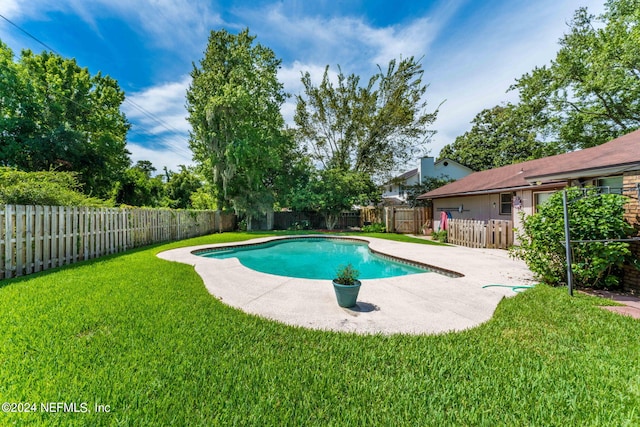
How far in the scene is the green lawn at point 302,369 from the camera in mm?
1780

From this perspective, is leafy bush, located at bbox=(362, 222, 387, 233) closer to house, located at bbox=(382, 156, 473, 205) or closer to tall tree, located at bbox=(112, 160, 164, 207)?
house, located at bbox=(382, 156, 473, 205)

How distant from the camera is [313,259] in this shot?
9.79 metres

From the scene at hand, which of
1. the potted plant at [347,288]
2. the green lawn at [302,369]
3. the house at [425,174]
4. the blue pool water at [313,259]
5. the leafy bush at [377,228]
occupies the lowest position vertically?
the blue pool water at [313,259]

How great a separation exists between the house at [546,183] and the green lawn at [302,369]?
2.92 m

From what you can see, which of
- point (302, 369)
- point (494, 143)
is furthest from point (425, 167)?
point (302, 369)

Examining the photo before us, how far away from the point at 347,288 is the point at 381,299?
0.83 metres

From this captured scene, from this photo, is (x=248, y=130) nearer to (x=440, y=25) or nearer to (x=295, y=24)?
(x=295, y=24)

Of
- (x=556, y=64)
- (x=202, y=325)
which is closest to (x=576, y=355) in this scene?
(x=202, y=325)

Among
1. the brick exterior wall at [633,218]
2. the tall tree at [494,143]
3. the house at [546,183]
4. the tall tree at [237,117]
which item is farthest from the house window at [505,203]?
the tall tree at [494,143]

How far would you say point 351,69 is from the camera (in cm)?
2175

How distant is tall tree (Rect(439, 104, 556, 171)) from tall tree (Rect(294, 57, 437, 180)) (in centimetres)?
768

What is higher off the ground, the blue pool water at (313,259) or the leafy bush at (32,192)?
the leafy bush at (32,192)

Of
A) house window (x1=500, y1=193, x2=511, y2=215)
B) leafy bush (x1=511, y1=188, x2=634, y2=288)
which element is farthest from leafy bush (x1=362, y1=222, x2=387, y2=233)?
leafy bush (x1=511, y1=188, x2=634, y2=288)

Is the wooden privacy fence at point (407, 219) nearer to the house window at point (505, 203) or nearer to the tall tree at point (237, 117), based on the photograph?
the house window at point (505, 203)
